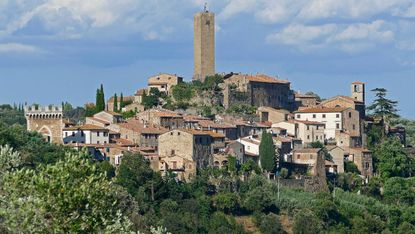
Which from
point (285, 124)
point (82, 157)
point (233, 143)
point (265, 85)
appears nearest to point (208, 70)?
point (265, 85)

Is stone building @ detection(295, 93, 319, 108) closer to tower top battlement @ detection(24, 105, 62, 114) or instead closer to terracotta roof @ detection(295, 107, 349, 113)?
terracotta roof @ detection(295, 107, 349, 113)

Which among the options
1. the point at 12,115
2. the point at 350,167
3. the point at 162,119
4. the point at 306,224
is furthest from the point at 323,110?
the point at 12,115

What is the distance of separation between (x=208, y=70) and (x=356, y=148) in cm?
1428

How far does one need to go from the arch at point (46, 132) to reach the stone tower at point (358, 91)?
79.6 feet

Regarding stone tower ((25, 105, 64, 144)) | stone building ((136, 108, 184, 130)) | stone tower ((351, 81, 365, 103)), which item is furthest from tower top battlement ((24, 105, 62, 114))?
stone tower ((351, 81, 365, 103))

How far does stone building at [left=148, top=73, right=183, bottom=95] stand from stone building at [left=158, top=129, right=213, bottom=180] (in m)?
13.9

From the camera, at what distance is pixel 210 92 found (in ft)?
258

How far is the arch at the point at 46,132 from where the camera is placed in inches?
2679

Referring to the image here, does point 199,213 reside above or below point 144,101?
below

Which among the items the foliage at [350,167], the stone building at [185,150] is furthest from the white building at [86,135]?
the foliage at [350,167]

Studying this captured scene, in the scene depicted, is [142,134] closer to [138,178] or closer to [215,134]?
[215,134]

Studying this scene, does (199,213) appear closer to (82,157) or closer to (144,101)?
(144,101)

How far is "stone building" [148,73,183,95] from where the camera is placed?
80.4 metres

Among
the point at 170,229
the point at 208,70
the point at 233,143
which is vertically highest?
the point at 208,70
